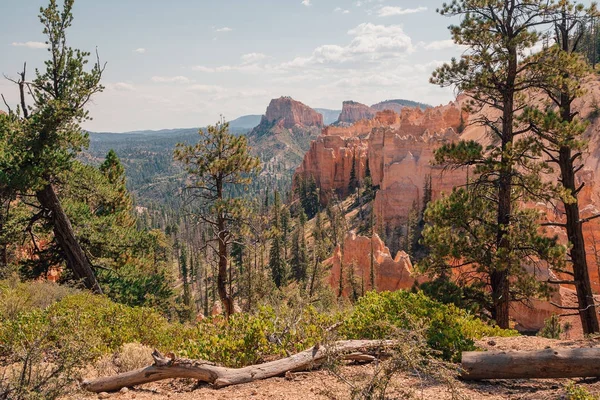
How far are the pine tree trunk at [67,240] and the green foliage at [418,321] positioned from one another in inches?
402

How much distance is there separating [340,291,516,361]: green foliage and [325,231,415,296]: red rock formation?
72.8ft

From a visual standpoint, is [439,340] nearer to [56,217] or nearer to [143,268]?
[56,217]

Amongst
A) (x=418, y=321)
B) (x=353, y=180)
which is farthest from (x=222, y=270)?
(x=353, y=180)

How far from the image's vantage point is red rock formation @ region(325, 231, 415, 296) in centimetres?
2966

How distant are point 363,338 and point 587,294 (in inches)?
299

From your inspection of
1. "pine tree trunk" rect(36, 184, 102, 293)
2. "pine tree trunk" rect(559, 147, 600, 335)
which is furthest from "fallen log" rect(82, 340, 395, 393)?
"pine tree trunk" rect(36, 184, 102, 293)

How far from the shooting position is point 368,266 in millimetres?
34719

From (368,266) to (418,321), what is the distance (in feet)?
96.8

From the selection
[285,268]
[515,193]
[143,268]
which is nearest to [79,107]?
[143,268]

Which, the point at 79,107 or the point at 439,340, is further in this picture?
the point at 79,107

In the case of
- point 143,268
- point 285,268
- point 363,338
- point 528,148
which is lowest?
point 285,268

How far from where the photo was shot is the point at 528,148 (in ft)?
29.2

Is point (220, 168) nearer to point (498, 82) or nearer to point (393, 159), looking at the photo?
point (498, 82)

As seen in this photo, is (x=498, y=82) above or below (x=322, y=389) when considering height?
above
